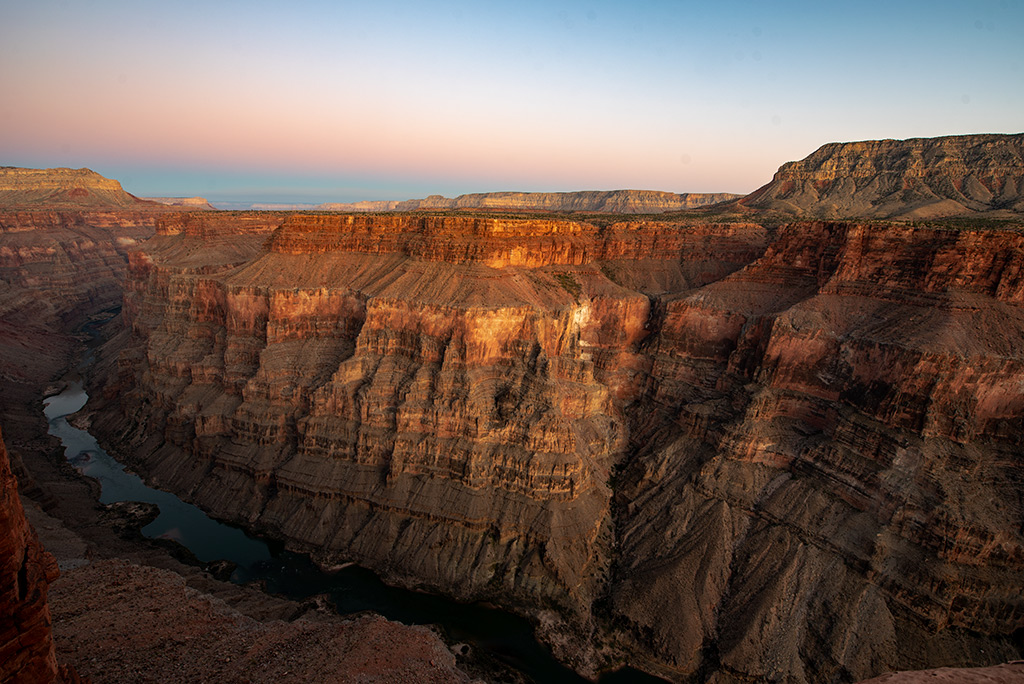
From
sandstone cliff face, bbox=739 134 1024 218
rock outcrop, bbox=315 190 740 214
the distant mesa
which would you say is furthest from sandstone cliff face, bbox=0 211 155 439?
sandstone cliff face, bbox=739 134 1024 218

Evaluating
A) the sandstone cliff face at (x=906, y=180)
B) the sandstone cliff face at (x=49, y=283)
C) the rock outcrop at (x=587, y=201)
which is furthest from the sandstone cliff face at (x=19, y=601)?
the rock outcrop at (x=587, y=201)

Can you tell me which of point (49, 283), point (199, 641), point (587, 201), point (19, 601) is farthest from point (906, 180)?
point (49, 283)

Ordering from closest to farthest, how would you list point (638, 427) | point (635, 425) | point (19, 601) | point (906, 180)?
point (19, 601) < point (638, 427) < point (635, 425) < point (906, 180)

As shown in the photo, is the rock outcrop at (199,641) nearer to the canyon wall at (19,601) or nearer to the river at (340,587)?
the river at (340,587)

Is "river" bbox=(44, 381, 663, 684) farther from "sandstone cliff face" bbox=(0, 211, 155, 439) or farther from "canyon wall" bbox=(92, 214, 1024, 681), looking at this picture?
"sandstone cliff face" bbox=(0, 211, 155, 439)

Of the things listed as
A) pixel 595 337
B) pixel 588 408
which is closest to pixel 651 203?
pixel 595 337

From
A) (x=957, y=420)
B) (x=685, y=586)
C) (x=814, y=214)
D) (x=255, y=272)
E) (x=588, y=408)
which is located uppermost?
(x=814, y=214)

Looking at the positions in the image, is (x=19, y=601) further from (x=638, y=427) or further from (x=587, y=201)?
(x=587, y=201)

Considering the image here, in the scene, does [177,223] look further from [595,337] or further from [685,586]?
[685,586]
